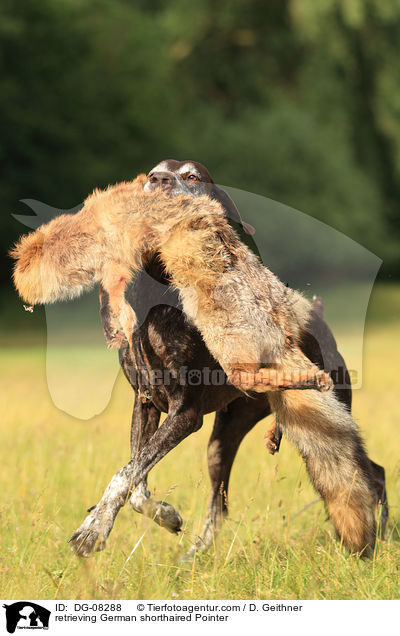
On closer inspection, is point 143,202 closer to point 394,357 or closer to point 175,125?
point 394,357

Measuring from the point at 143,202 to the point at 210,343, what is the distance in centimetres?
67

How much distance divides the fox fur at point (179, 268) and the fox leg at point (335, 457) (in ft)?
1.00

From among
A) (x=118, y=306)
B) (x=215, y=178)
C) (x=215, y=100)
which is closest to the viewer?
(x=118, y=306)

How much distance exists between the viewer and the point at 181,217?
10.1 feet

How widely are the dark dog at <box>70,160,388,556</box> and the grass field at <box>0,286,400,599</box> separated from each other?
14 centimetres

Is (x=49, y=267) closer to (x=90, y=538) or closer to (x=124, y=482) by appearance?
(x=124, y=482)

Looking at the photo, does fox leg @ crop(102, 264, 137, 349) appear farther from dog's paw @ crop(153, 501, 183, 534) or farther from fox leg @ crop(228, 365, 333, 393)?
dog's paw @ crop(153, 501, 183, 534)

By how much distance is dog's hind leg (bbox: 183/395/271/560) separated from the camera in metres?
4.45

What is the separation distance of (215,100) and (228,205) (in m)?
28.6

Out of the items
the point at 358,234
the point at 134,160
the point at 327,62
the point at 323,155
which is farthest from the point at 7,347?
the point at 327,62

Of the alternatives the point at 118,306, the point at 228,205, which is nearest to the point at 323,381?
the point at 118,306

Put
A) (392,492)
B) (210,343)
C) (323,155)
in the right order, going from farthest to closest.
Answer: (323,155) → (392,492) → (210,343)
